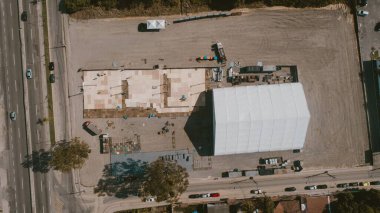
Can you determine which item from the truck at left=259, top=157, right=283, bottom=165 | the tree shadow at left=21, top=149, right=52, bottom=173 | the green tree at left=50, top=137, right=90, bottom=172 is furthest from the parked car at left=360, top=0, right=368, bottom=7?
the tree shadow at left=21, top=149, right=52, bottom=173

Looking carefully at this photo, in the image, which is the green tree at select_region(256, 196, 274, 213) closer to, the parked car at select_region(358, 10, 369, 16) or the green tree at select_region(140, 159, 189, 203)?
the green tree at select_region(140, 159, 189, 203)

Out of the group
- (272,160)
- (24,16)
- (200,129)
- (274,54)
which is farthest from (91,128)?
(274,54)

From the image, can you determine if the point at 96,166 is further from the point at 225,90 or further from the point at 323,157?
the point at 323,157

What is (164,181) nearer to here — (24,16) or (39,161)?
(39,161)

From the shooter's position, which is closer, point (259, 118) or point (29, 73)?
point (259, 118)

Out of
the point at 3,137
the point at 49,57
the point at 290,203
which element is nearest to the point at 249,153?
the point at 290,203

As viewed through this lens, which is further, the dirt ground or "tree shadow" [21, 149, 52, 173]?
the dirt ground

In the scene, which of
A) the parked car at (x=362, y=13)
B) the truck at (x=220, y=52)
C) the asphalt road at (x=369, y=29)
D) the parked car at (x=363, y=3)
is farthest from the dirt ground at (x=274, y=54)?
the parked car at (x=363, y=3)
